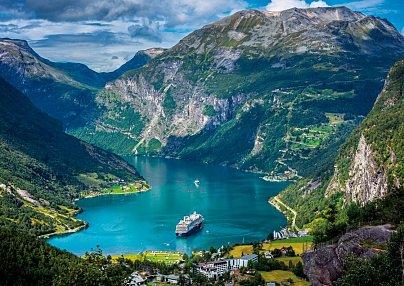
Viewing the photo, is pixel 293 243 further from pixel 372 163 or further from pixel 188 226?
pixel 188 226

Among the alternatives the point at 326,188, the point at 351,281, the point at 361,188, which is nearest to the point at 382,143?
the point at 361,188

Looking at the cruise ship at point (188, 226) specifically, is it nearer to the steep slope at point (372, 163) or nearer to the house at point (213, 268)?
the steep slope at point (372, 163)

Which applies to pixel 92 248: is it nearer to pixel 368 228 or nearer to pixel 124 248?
pixel 124 248

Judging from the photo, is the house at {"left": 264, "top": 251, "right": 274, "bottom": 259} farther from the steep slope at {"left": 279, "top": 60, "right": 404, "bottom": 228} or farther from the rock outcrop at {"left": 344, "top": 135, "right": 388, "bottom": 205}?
the rock outcrop at {"left": 344, "top": 135, "right": 388, "bottom": 205}

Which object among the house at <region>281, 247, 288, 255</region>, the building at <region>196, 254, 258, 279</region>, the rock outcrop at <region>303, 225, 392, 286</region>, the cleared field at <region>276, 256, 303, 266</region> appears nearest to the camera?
the rock outcrop at <region>303, 225, 392, 286</region>

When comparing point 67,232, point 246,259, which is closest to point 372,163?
point 246,259

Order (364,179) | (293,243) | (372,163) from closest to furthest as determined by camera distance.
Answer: (293,243) < (372,163) < (364,179)

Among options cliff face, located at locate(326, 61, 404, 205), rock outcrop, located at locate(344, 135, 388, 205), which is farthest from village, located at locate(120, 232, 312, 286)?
cliff face, located at locate(326, 61, 404, 205)
